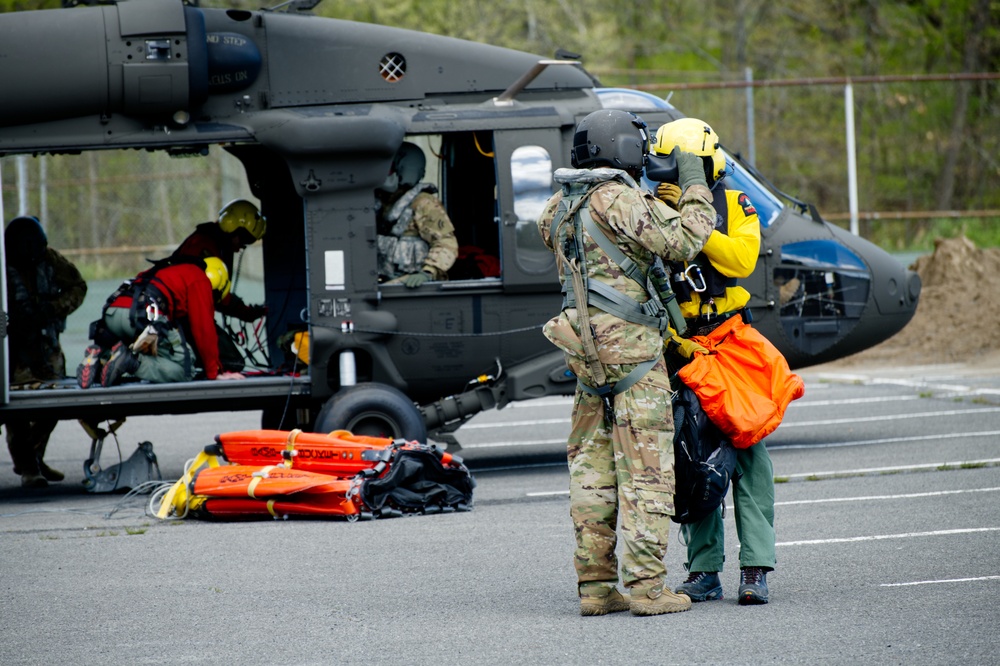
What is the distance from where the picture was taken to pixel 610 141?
5.54 metres

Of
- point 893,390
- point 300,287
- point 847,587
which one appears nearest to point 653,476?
point 847,587

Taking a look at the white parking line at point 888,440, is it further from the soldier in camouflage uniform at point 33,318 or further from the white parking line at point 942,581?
the soldier in camouflage uniform at point 33,318

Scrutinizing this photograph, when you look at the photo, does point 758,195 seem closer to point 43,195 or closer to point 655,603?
point 655,603

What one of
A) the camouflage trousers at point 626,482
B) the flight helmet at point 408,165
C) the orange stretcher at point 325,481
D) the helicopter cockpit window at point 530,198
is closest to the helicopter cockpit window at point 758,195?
the helicopter cockpit window at point 530,198

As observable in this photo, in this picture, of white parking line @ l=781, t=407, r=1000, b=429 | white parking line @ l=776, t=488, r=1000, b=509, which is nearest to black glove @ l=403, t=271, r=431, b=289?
white parking line @ l=776, t=488, r=1000, b=509

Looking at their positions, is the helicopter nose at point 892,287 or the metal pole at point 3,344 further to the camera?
the helicopter nose at point 892,287

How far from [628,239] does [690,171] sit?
0.43 m

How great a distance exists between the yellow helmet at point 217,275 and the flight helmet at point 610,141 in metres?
4.88

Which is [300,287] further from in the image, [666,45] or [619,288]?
[666,45]

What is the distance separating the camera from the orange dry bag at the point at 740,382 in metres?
5.52

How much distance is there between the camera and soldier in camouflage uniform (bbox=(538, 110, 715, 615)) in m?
5.40

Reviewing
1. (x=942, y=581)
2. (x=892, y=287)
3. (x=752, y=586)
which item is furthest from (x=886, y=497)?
(x=752, y=586)

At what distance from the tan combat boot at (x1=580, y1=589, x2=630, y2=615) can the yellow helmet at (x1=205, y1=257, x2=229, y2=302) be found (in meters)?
5.17

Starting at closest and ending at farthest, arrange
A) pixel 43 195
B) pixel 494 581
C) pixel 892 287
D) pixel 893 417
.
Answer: pixel 494 581 < pixel 892 287 < pixel 893 417 < pixel 43 195
